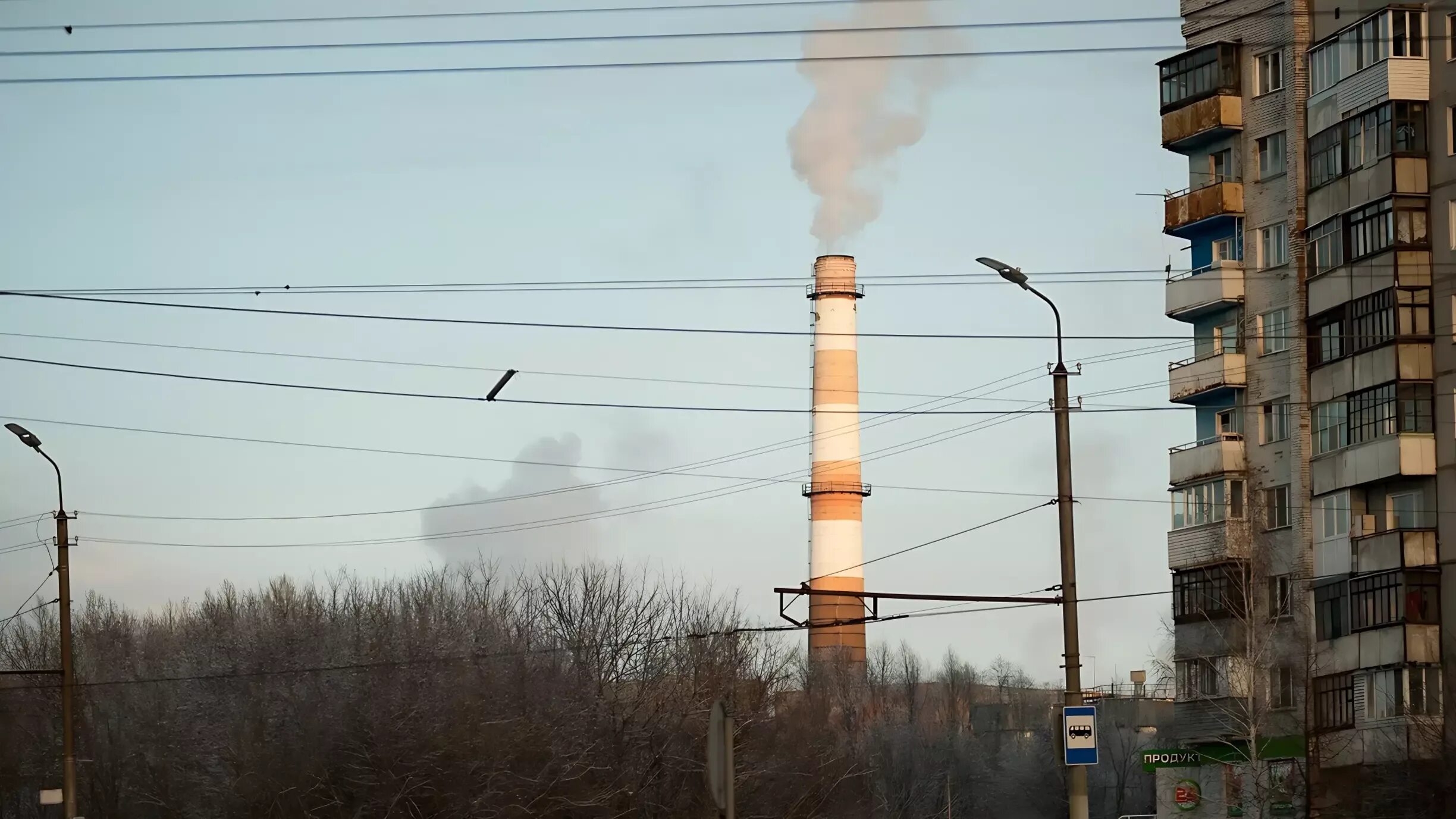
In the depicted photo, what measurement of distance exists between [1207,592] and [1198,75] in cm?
1615

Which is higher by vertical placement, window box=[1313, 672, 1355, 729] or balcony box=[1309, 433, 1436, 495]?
balcony box=[1309, 433, 1436, 495]

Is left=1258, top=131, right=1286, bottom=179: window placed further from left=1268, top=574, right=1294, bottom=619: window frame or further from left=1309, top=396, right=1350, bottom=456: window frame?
left=1268, top=574, right=1294, bottom=619: window frame

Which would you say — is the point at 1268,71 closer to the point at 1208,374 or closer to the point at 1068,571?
the point at 1208,374

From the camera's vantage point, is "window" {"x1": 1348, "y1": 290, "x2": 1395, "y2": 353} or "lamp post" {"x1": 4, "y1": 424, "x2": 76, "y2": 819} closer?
"lamp post" {"x1": 4, "y1": 424, "x2": 76, "y2": 819}

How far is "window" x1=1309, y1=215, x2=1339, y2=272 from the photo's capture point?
51.9m

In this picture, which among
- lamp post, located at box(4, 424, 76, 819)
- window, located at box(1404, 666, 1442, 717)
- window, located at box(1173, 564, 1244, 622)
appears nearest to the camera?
lamp post, located at box(4, 424, 76, 819)

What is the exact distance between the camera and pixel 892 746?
307 feet

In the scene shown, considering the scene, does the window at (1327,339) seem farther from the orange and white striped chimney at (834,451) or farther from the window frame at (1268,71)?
the orange and white striped chimney at (834,451)

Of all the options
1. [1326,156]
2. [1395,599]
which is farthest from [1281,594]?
[1326,156]

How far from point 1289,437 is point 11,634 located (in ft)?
154

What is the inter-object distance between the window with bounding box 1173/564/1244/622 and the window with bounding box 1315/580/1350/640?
2.55 m

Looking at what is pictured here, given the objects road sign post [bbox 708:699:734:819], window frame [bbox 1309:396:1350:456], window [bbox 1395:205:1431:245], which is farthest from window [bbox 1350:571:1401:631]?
road sign post [bbox 708:699:734:819]

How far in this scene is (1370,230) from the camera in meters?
50.6

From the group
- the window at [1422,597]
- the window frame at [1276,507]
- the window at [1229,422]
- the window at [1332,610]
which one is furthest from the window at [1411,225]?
the window at [1332,610]
